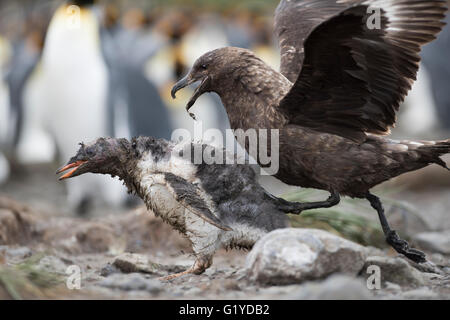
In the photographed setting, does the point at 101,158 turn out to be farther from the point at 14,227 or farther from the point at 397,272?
the point at 14,227

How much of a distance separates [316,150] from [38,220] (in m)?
1.83

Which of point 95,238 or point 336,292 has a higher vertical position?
point 336,292

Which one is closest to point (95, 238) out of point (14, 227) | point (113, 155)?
point (14, 227)

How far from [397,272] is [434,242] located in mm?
1120

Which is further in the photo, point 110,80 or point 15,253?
point 110,80

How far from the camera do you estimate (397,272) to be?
2.12 metres

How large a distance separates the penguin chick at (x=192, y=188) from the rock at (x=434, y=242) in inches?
43.4

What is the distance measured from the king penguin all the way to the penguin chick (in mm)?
2911

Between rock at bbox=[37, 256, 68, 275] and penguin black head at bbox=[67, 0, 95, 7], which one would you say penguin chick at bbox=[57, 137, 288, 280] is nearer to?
rock at bbox=[37, 256, 68, 275]

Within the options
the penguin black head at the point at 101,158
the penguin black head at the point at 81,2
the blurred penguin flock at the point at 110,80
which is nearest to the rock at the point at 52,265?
the penguin black head at the point at 101,158

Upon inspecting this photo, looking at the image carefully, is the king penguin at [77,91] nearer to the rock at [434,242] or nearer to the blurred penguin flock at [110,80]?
the blurred penguin flock at [110,80]

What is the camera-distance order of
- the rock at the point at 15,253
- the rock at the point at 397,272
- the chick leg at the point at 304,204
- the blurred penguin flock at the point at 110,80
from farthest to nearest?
the blurred penguin flock at the point at 110,80, the rock at the point at 15,253, the chick leg at the point at 304,204, the rock at the point at 397,272

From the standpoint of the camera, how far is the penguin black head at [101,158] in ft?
7.51

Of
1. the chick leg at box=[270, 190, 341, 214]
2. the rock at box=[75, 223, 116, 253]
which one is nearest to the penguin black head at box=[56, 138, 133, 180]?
the chick leg at box=[270, 190, 341, 214]
